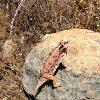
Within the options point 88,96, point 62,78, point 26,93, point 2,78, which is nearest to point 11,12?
point 2,78

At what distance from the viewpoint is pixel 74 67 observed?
4.61m

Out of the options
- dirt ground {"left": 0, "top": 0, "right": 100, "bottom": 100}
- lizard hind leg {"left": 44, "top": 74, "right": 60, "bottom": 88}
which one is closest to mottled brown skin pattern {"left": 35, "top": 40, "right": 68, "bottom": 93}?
lizard hind leg {"left": 44, "top": 74, "right": 60, "bottom": 88}

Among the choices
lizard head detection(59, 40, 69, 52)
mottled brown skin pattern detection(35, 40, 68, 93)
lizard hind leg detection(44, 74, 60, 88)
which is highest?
lizard head detection(59, 40, 69, 52)

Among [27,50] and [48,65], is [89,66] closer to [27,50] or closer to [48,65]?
[48,65]

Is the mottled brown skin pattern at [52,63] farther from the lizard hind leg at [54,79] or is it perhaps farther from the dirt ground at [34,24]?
the dirt ground at [34,24]

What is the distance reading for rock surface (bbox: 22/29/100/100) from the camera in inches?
179

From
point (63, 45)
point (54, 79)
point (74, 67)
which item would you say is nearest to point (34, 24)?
point (63, 45)

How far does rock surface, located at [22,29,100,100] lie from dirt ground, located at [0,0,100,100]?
2.29 feet

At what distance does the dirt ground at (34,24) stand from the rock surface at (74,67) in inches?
27.4

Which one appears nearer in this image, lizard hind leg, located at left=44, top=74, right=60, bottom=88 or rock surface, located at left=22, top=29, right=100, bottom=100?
rock surface, located at left=22, top=29, right=100, bottom=100

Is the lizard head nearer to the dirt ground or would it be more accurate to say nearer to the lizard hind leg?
the lizard hind leg

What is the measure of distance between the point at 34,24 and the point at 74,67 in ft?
6.07

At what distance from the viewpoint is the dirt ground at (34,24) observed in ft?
19.3

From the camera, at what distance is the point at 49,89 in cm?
484
